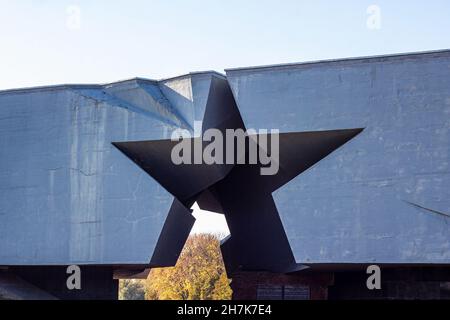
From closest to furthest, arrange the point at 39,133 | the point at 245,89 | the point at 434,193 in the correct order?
1. the point at 434,193
2. the point at 245,89
3. the point at 39,133

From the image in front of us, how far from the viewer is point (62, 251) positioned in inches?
593

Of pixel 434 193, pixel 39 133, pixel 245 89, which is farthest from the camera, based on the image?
pixel 39 133

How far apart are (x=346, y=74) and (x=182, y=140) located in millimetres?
3725

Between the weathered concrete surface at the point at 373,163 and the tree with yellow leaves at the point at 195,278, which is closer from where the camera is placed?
the weathered concrete surface at the point at 373,163

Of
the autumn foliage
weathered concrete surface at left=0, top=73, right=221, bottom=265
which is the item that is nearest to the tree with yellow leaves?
the autumn foliage

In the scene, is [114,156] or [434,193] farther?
[114,156]

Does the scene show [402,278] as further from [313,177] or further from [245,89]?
[245,89]

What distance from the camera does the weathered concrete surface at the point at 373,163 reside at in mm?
13039

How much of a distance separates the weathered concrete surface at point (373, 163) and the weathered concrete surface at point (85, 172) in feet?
8.31

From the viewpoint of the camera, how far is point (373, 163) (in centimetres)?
1338

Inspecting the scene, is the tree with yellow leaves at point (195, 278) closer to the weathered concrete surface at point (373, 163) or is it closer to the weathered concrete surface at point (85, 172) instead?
the weathered concrete surface at point (85, 172)

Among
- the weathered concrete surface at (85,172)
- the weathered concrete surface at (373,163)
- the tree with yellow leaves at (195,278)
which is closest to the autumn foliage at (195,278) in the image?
the tree with yellow leaves at (195,278)

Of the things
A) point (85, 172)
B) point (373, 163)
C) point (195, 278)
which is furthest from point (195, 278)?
point (373, 163)
